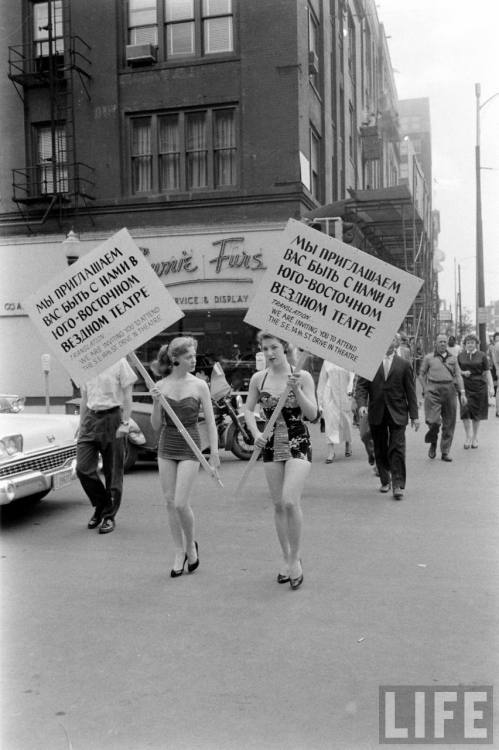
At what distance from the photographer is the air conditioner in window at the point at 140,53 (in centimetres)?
1997

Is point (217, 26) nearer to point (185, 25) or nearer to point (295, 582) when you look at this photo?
point (185, 25)

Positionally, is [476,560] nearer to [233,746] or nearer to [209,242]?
[233,746]

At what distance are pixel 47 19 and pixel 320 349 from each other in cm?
1937

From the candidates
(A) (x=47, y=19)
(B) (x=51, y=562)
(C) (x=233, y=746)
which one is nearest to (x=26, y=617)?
(B) (x=51, y=562)

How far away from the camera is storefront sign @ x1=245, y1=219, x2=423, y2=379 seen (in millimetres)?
5410

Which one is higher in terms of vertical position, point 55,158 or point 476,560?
point 55,158

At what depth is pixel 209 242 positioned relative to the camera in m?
20.3

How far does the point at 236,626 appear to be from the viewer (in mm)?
4453

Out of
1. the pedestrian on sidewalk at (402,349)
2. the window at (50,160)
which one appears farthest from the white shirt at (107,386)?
the window at (50,160)

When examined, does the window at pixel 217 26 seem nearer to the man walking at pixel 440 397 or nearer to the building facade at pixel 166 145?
the building facade at pixel 166 145

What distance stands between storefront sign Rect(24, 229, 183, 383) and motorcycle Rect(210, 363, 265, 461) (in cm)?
443

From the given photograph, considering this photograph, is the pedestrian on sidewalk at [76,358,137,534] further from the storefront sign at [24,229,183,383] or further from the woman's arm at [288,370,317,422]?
the woman's arm at [288,370,317,422]

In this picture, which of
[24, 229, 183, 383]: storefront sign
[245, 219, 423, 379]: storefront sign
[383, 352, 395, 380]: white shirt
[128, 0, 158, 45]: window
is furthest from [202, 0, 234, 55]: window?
[245, 219, 423, 379]: storefront sign

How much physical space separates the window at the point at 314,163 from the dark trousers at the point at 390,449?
14397mm
